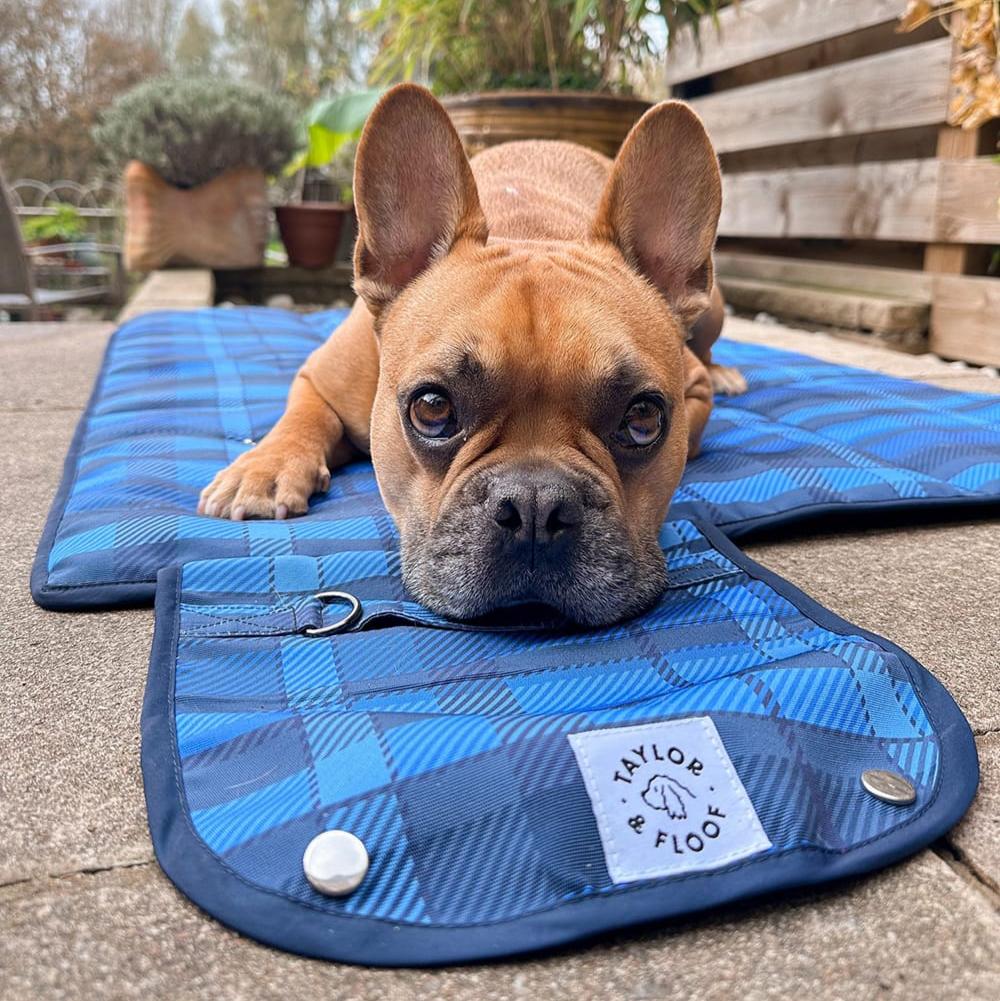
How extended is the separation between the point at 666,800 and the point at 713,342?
9.02 feet

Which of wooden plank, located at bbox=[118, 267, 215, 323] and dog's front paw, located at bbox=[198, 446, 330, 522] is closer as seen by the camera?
dog's front paw, located at bbox=[198, 446, 330, 522]

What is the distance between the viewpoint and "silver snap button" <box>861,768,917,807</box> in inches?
56.3

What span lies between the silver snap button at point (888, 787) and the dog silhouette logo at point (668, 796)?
0.28 m

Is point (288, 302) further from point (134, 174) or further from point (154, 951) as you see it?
point (154, 951)

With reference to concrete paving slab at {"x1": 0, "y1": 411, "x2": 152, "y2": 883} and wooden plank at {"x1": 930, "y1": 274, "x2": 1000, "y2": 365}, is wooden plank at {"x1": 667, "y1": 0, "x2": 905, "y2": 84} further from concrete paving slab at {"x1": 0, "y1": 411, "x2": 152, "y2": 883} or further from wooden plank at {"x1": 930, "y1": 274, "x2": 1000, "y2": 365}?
concrete paving slab at {"x1": 0, "y1": 411, "x2": 152, "y2": 883}

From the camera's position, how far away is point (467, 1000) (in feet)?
3.70

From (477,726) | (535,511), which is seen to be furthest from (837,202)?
(477,726)

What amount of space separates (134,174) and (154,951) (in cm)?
832

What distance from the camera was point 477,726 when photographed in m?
1.51

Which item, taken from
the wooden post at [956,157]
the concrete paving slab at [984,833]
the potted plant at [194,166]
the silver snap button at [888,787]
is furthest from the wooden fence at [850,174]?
the silver snap button at [888,787]

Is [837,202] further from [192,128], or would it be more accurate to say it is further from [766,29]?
[192,128]

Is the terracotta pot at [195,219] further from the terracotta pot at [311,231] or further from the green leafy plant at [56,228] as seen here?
the green leafy plant at [56,228]

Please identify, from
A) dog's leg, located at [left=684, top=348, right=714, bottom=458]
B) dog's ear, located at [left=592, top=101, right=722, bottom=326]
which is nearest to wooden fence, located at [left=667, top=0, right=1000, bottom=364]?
dog's leg, located at [left=684, top=348, right=714, bottom=458]

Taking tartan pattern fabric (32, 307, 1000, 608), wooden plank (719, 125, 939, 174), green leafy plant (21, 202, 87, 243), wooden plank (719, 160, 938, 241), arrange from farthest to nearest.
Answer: green leafy plant (21, 202, 87, 243)
wooden plank (719, 125, 939, 174)
wooden plank (719, 160, 938, 241)
tartan pattern fabric (32, 307, 1000, 608)
